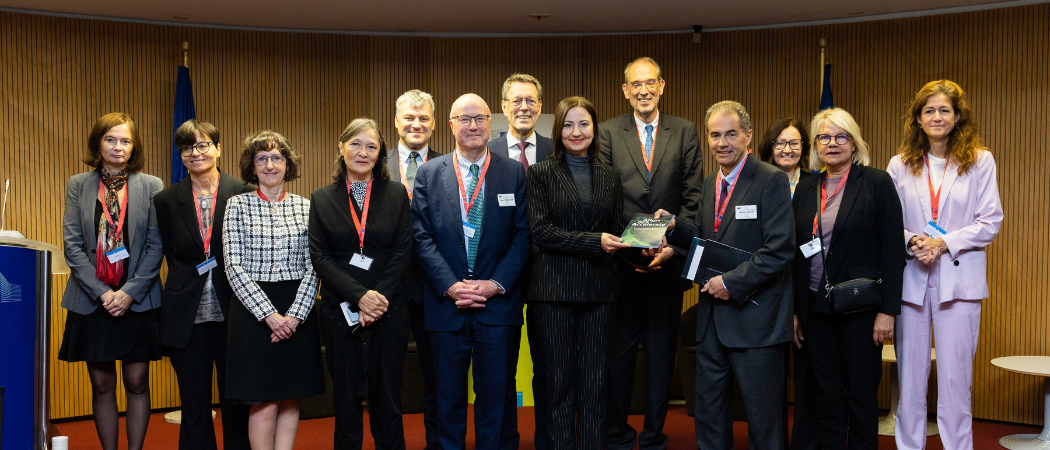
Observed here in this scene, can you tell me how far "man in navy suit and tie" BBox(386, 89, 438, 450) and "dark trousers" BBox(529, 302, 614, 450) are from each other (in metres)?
0.76

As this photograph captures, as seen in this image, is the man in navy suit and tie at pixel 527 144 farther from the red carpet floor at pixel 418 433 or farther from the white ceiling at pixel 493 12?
the white ceiling at pixel 493 12

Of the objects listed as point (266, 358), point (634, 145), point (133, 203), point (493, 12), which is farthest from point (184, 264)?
point (493, 12)

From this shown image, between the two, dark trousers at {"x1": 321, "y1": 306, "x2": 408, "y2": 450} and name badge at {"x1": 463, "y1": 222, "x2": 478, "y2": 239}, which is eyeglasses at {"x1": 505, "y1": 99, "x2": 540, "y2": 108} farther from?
dark trousers at {"x1": 321, "y1": 306, "x2": 408, "y2": 450}

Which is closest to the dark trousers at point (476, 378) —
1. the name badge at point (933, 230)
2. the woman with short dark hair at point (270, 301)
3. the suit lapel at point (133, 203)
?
the woman with short dark hair at point (270, 301)

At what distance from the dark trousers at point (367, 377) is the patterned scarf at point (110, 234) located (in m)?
1.19

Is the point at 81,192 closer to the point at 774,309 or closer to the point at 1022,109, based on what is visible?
the point at 774,309

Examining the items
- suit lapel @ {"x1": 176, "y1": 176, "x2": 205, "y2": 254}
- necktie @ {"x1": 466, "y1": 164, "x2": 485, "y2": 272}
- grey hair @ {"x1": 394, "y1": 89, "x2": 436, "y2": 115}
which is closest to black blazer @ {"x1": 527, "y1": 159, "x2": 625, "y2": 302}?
necktie @ {"x1": 466, "y1": 164, "x2": 485, "y2": 272}

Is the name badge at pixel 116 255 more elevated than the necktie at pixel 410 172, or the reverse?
the necktie at pixel 410 172

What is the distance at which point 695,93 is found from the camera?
6.57m

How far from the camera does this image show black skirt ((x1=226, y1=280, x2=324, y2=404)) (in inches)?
137

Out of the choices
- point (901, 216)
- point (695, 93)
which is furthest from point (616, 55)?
point (901, 216)

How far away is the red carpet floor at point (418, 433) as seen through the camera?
4785 mm

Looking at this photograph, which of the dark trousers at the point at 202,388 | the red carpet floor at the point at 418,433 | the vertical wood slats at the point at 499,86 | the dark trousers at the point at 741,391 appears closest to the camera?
the dark trousers at the point at 741,391

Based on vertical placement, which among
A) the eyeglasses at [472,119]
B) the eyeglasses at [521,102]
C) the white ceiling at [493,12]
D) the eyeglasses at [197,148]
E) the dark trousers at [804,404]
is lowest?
the dark trousers at [804,404]
